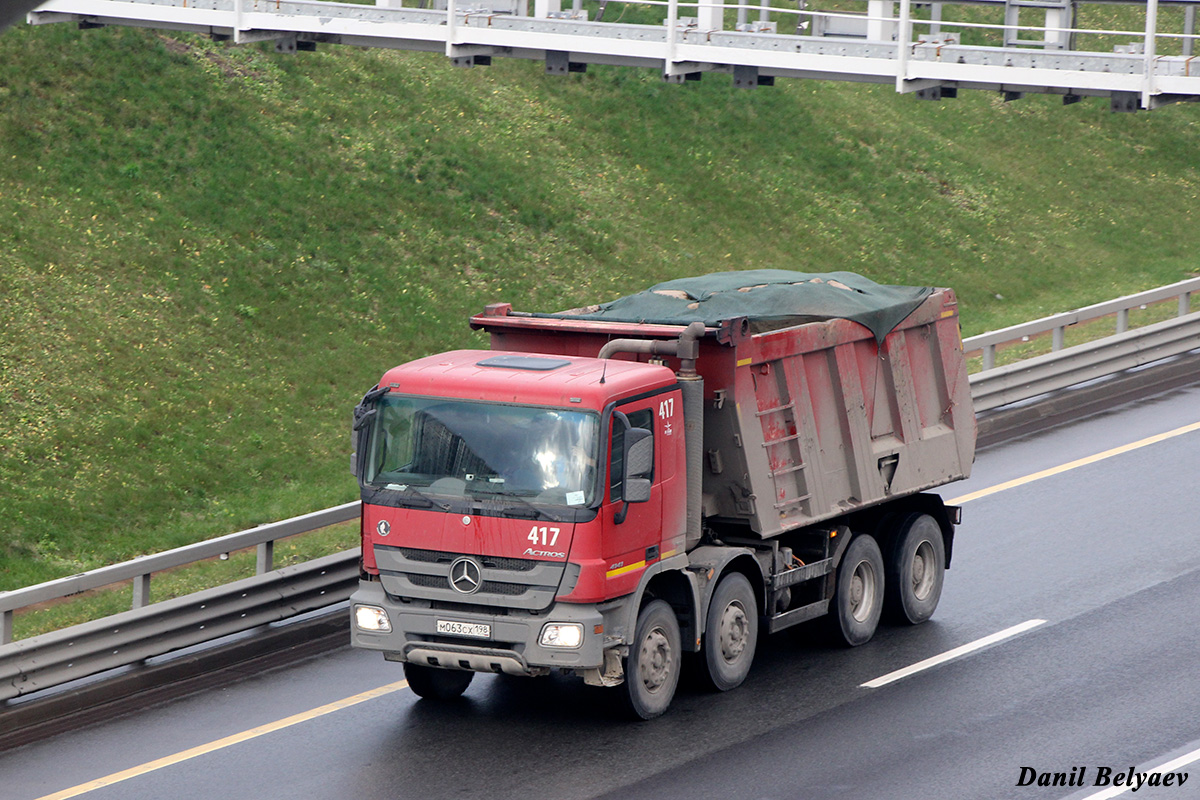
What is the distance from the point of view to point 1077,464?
18.7 m

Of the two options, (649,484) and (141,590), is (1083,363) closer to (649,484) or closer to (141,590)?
(649,484)

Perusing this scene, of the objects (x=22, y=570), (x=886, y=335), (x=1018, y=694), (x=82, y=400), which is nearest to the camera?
(x=1018, y=694)

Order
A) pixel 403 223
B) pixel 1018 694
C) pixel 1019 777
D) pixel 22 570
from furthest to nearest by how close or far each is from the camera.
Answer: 1. pixel 403 223
2. pixel 22 570
3. pixel 1018 694
4. pixel 1019 777

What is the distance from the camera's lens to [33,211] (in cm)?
2142

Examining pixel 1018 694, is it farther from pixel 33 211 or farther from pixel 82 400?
pixel 33 211

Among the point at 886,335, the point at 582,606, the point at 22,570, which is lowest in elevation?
the point at 22,570

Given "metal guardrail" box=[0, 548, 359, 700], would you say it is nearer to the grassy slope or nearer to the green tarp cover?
the grassy slope

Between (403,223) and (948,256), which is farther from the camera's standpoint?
(948,256)

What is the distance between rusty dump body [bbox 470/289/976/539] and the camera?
465 inches

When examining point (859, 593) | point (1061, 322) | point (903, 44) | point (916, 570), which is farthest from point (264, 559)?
point (1061, 322)

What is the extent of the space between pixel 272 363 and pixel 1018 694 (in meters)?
11.8

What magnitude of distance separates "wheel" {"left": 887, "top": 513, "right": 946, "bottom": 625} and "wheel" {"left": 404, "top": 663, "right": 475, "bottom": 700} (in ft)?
12.9

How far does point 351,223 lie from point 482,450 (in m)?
14.4

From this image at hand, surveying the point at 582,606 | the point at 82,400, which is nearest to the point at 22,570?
the point at 82,400
